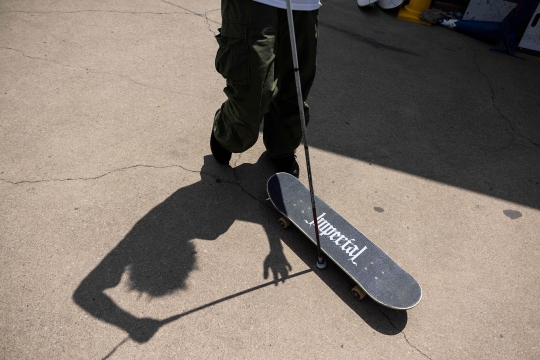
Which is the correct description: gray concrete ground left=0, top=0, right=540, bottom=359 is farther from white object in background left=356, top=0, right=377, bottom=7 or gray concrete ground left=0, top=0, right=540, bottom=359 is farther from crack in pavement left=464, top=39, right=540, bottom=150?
white object in background left=356, top=0, right=377, bottom=7

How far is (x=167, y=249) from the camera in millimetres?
2949

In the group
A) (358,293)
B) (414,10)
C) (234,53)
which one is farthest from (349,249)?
(414,10)

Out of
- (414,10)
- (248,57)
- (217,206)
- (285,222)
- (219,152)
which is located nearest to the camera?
(248,57)

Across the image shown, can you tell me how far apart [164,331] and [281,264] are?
0.86 metres

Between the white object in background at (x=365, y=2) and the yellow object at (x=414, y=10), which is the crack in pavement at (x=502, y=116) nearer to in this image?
the yellow object at (x=414, y=10)

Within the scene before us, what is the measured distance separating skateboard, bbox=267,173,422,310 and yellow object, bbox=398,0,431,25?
4.93 meters

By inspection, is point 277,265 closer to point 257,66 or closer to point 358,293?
point 358,293

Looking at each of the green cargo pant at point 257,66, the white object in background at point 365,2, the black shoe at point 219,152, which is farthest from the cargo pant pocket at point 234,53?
the white object in background at point 365,2

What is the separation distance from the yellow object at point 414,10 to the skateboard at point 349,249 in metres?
4.93

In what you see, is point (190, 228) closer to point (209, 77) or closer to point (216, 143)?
point (216, 143)

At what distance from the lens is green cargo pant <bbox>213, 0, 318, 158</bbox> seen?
2.69 meters

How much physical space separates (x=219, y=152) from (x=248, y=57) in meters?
1.05

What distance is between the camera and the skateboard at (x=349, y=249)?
273 centimetres

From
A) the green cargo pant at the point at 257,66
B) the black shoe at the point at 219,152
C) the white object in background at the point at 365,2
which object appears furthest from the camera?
the white object in background at the point at 365,2
